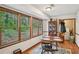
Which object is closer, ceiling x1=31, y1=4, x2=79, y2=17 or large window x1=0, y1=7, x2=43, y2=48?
ceiling x1=31, y1=4, x2=79, y2=17

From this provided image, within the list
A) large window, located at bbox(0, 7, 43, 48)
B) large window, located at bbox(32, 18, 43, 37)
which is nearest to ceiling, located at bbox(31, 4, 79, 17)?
large window, located at bbox(0, 7, 43, 48)

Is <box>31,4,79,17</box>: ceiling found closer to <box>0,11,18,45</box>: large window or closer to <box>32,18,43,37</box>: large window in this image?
<box>0,11,18,45</box>: large window

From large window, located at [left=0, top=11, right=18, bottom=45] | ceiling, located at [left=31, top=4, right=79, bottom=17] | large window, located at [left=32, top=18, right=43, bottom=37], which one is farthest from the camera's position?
large window, located at [left=32, top=18, right=43, bottom=37]

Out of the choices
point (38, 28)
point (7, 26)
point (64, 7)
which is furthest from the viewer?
point (38, 28)

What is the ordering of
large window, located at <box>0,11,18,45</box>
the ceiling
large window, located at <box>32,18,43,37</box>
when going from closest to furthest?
1. the ceiling
2. large window, located at <box>0,11,18,45</box>
3. large window, located at <box>32,18,43,37</box>

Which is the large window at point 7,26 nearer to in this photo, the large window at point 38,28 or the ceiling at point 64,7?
the ceiling at point 64,7

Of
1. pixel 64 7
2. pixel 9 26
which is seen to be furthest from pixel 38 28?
pixel 64 7

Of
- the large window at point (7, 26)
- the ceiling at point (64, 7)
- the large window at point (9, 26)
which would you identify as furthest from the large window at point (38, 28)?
the large window at point (7, 26)

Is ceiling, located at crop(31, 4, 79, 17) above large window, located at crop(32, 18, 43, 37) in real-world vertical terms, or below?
above

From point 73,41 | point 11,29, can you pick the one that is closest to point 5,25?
point 11,29

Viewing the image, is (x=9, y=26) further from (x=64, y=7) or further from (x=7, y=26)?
(x=64, y=7)

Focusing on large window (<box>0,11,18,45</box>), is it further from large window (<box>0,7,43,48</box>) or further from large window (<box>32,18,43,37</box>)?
large window (<box>32,18,43,37</box>)
